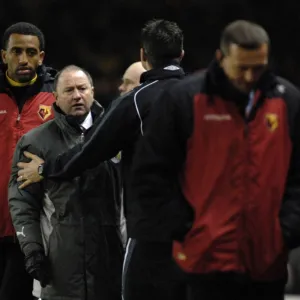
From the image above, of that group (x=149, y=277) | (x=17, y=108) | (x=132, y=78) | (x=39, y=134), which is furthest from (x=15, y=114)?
(x=149, y=277)

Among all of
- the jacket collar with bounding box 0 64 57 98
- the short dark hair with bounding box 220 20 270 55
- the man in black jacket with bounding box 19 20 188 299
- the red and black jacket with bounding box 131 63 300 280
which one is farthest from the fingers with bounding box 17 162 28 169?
the short dark hair with bounding box 220 20 270 55

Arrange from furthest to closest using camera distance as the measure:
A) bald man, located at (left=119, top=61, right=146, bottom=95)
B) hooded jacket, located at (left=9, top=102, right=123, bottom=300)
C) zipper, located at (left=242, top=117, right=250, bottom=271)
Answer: bald man, located at (left=119, top=61, right=146, bottom=95) < hooded jacket, located at (left=9, top=102, right=123, bottom=300) < zipper, located at (left=242, top=117, right=250, bottom=271)

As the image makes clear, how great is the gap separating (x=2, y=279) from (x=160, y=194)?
193cm

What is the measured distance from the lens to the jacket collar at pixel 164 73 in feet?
14.5

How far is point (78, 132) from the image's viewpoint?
16.3ft

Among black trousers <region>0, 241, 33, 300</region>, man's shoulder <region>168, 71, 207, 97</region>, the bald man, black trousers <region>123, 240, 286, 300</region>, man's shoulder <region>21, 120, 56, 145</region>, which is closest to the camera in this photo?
man's shoulder <region>168, 71, 207, 97</region>

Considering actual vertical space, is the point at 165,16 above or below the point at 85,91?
below

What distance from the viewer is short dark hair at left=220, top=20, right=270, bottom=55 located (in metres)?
3.56

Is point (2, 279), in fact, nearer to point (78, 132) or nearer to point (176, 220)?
point (78, 132)

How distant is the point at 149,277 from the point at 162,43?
983mm

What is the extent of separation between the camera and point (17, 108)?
18.0 feet

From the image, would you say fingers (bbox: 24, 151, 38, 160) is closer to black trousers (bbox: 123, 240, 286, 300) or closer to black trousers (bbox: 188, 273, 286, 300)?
black trousers (bbox: 123, 240, 286, 300)

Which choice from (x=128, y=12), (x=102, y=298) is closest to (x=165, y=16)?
(x=128, y=12)

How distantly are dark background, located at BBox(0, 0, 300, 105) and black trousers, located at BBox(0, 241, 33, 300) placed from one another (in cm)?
642
